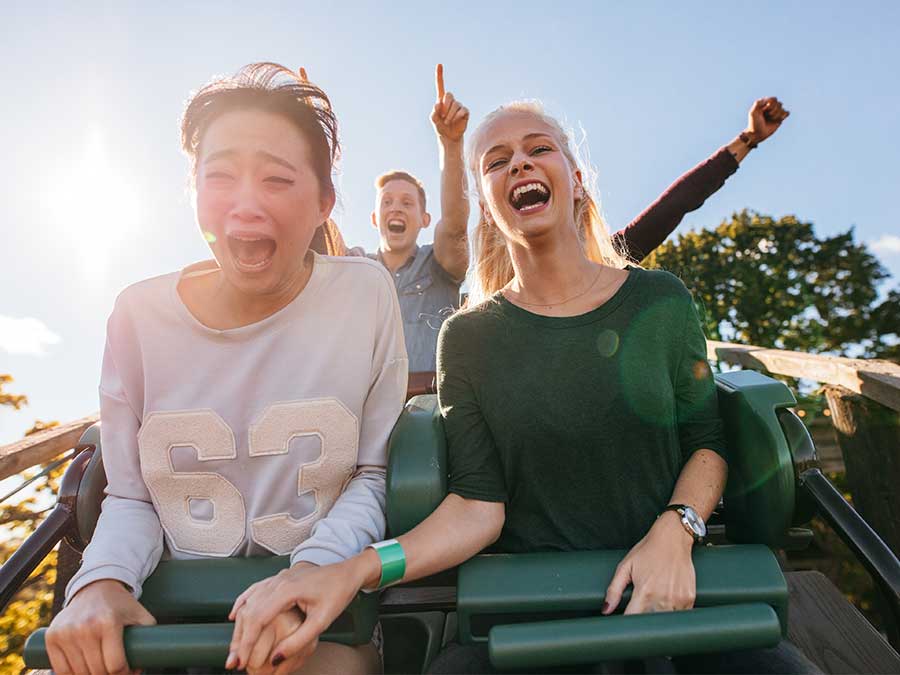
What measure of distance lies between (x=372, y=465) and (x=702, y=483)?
2.21ft

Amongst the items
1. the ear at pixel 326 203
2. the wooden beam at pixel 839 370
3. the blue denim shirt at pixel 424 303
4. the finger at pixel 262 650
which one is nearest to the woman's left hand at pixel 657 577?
the finger at pixel 262 650

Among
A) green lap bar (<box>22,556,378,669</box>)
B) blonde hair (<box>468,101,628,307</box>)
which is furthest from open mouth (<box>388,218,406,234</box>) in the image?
green lap bar (<box>22,556,378,669</box>)

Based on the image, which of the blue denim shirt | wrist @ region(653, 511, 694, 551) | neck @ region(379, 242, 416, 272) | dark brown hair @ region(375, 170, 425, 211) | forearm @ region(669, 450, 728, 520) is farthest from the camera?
dark brown hair @ region(375, 170, 425, 211)

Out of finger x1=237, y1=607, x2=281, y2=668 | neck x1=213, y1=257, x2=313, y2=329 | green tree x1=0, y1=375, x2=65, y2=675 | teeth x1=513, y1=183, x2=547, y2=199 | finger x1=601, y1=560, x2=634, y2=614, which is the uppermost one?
teeth x1=513, y1=183, x2=547, y2=199

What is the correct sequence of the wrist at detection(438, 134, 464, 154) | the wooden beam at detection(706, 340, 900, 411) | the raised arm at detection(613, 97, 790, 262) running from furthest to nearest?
the raised arm at detection(613, 97, 790, 262)
the wrist at detection(438, 134, 464, 154)
the wooden beam at detection(706, 340, 900, 411)

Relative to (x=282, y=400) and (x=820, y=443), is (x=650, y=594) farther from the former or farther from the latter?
(x=820, y=443)

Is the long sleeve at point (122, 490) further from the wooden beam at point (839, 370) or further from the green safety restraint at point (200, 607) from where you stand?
the wooden beam at point (839, 370)

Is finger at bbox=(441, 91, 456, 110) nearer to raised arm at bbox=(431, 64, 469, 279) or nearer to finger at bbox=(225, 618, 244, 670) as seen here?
raised arm at bbox=(431, 64, 469, 279)

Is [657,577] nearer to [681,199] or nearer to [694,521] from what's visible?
[694,521]

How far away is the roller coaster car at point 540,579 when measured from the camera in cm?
79

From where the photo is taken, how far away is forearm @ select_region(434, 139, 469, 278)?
2.33 metres

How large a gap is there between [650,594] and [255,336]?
89 cm

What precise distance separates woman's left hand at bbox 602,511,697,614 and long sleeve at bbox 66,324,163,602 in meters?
0.86

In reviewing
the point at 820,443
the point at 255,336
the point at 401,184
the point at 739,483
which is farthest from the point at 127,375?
the point at 820,443
